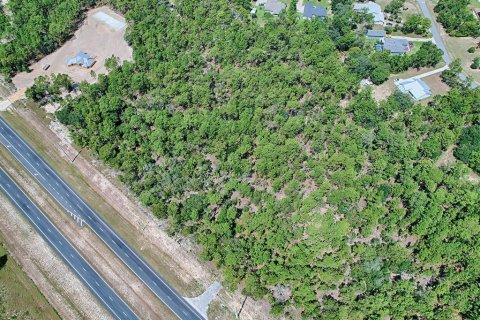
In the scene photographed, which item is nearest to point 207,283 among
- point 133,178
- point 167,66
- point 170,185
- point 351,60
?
point 170,185

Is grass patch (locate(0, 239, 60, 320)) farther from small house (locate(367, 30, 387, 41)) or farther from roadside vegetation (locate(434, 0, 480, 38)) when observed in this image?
roadside vegetation (locate(434, 0, 480, 38))

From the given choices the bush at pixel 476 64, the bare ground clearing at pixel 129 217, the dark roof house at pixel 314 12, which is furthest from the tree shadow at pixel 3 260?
the bush at pixel 476 64

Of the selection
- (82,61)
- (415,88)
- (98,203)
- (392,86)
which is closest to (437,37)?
(392,86)

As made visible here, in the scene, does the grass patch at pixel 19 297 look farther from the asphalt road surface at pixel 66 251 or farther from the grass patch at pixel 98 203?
the grass patch at pixel 98 203

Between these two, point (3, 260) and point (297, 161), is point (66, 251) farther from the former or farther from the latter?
point (297, 161)

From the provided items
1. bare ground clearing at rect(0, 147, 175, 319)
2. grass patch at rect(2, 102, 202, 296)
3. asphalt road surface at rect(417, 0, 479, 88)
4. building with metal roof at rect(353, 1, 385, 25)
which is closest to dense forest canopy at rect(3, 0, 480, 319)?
grass patch at rect(2, 102, 202, 296)

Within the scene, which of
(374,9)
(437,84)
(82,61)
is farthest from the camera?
(374,9)
